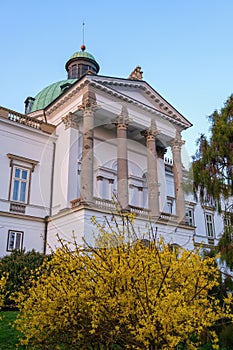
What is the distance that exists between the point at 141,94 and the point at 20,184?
36.1ft

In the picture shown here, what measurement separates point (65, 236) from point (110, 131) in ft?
32.1

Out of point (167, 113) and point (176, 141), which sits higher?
point (167, 113)

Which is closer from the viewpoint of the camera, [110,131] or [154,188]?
[154,188]

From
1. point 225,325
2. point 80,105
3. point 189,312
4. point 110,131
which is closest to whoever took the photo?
point 189,312

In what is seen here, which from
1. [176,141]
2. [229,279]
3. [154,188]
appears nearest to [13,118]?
[154,188]

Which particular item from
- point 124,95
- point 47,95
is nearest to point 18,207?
point 124,95

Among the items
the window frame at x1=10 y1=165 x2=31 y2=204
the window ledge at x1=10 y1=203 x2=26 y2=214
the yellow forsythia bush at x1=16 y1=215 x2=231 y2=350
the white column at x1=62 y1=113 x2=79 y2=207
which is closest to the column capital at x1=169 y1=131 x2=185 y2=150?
the white column at x1=62 y1=113 x2=79 y2=207

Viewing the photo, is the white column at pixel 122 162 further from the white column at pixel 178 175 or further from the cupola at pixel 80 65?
the cupola at pixel 80 65

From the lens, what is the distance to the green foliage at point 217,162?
1005 centimetres

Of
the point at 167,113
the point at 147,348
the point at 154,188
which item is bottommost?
the point at 147,348

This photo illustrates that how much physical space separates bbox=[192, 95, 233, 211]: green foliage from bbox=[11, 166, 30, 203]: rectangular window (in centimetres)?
1347

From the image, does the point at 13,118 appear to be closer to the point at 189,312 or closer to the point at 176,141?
the point at 176,141

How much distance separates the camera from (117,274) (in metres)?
5.98

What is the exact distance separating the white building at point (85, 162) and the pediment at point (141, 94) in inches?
2.7
